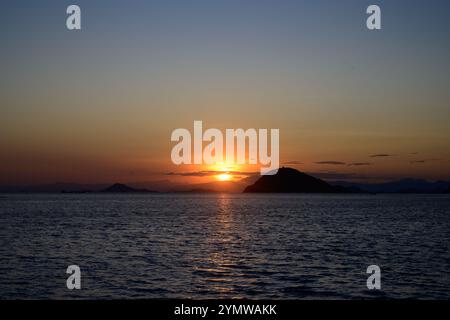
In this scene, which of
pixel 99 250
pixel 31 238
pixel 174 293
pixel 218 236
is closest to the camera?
pixel 174 293

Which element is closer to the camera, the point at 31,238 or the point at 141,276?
the point at 141,276

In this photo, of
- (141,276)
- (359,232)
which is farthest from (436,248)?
(141,276)

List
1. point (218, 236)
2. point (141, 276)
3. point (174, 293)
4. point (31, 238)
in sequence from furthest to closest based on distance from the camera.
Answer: point (218, 236)
point (31, 238)
point (141, 276)
point (174, 293)

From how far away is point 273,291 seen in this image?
27.4m

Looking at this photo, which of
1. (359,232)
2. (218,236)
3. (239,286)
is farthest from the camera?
(359,232)

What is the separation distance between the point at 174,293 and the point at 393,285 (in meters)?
13.0
